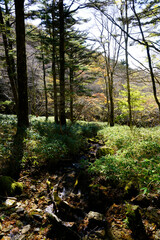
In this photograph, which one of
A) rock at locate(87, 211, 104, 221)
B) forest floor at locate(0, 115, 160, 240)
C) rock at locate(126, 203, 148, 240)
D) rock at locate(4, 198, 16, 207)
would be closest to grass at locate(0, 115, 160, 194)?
forest floor at locate(0, 115, 160, 240)

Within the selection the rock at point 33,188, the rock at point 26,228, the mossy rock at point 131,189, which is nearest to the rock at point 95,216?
the mossy rock at point 131,189

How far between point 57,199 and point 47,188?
0.69 m

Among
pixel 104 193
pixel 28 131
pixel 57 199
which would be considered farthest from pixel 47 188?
pixel 28 131

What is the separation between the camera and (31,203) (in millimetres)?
3516

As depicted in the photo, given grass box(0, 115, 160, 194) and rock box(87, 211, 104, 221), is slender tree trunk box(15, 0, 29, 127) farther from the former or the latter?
rock box(87, 211, 104, 221)

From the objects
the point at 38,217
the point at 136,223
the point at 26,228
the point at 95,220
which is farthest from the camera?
the point at 38,217

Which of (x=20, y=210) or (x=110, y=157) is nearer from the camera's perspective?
(x=20, y=210)

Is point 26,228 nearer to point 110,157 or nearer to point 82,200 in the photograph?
point 82,200

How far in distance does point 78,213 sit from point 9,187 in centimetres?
191

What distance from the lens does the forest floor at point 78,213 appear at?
2631 millimetres

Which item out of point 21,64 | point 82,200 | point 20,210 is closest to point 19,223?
point 20,210

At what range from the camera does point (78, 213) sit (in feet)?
10.8

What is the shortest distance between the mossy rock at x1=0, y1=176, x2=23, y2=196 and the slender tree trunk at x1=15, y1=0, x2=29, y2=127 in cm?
333

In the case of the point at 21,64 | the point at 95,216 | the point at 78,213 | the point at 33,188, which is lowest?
the point at 78,213
